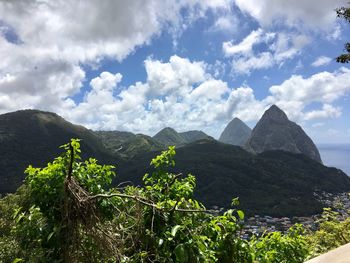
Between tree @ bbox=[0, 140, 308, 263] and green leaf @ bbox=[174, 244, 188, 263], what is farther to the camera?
tree @ bbox=[0, 140, 308, 263]

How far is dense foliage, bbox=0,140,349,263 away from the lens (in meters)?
4.59

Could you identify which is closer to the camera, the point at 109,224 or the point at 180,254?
the point at 180,254

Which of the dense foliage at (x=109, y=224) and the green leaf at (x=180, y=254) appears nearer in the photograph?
the green leaf at (x=180, y=254)

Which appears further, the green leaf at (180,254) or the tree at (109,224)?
the tree at (109,224)

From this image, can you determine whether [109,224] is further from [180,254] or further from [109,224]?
[180,254]

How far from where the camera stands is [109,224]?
5234 mm

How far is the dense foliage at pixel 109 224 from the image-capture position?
4.59 meters

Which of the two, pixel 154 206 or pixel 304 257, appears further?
pixel 304 257

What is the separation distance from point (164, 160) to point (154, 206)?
1882 mm

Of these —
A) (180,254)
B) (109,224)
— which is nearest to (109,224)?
(109,224)

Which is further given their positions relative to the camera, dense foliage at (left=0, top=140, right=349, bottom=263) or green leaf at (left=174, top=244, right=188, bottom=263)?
dense foliage at (left=0, top=140, right=349, bottom=263)

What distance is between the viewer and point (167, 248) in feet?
15.8

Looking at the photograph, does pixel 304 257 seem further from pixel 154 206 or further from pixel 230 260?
pixel 154 206

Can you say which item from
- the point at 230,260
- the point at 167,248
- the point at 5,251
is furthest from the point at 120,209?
the point at 5,251
